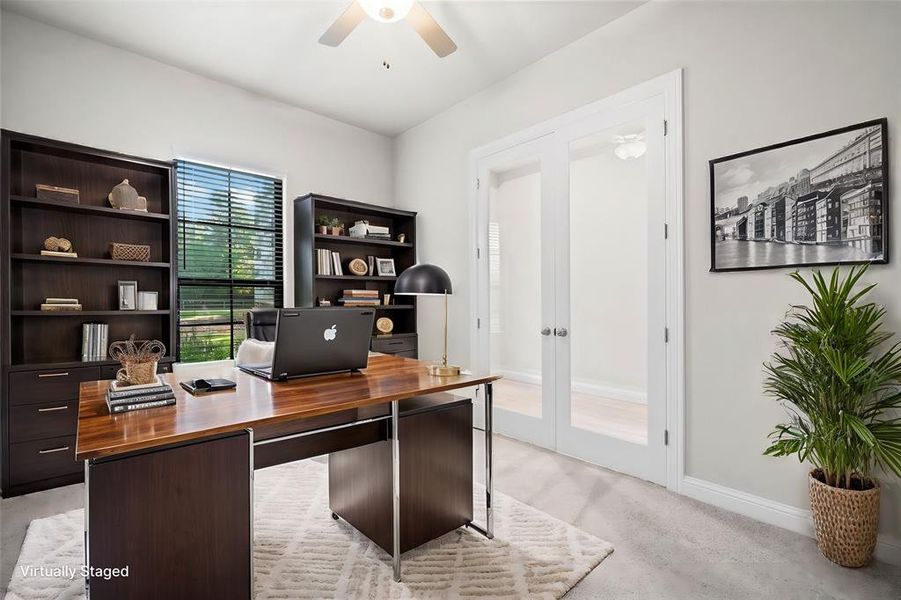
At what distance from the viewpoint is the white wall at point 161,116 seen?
2.91m

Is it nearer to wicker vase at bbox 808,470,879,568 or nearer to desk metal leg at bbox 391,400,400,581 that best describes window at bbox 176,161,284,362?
desk metal leg at bbox 391,400,400,581

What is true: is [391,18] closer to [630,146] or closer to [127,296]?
[630,146]

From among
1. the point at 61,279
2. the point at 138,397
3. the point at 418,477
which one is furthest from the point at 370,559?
the point at 61,279

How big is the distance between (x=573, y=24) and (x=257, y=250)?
123 inches

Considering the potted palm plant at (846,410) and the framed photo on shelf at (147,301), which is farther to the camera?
the framed photo on shelf at (147,301)

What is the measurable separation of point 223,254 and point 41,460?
184cm

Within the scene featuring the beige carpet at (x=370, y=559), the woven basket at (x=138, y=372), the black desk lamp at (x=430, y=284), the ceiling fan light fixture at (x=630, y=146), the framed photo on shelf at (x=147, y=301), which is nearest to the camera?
the woven basket at (x=138, y=372)

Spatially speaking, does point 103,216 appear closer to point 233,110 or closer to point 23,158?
A: point 23,158

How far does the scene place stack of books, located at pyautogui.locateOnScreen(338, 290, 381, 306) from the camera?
4.27 m

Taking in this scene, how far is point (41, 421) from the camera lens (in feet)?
8.85

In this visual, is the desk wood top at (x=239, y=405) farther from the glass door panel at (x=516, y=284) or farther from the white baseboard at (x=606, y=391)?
the glass door panel at (x=516, y=284)

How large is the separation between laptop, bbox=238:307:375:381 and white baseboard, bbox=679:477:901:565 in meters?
2.08

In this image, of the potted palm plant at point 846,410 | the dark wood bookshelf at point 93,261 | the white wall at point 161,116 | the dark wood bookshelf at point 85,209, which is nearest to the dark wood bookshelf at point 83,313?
the dark wood bookshelf at point 93,261

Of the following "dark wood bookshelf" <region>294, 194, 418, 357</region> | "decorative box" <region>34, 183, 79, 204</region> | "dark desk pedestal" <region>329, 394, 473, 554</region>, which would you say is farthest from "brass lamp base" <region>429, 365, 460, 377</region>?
"decorative box" <region>34, 183, 79, 204</region>
